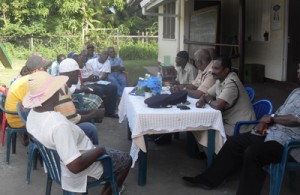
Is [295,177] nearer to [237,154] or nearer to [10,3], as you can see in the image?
[237,154]

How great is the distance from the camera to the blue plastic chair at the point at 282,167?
10.9 feet

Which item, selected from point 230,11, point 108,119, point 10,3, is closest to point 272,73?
point 230,11

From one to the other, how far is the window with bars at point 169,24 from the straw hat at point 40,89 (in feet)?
35.1

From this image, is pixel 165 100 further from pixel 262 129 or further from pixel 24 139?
pixel 24 139

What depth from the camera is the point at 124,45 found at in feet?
69.8

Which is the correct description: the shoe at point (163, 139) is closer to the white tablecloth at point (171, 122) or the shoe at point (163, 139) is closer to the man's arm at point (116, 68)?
the white tablecloth at point (171, 122)

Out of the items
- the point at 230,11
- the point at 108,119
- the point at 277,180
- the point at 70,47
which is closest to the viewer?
the point at 277,180

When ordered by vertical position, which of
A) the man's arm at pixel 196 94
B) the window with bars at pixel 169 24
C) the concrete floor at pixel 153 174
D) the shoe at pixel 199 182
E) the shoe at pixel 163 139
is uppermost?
the window with bars at pixel 169 24

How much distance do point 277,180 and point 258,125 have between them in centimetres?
72

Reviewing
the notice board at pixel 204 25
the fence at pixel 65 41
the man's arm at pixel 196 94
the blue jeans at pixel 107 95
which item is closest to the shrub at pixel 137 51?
the fence at pixel 65 41

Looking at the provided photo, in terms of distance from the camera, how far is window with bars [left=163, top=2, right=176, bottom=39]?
13517mm

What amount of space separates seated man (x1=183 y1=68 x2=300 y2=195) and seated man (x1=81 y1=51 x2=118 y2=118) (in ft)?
11.8

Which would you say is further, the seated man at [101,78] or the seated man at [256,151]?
the seated man at [101,78]

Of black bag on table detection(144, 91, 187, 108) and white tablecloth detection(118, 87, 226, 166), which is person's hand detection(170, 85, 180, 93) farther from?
white tablecloth detection(118, 87, 226, 166)
